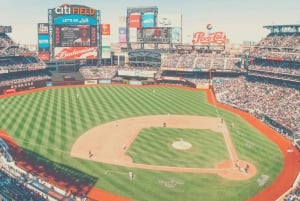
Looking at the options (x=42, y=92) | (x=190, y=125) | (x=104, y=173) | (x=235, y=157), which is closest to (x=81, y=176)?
(x=104, y=173)

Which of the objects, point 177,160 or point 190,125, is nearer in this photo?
point 177,160

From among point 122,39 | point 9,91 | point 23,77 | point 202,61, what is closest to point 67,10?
point 122,39

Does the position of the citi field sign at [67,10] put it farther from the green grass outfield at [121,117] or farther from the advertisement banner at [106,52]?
the green grass outfield at [121,117]

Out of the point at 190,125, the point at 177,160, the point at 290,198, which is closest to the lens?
the point at 290,198

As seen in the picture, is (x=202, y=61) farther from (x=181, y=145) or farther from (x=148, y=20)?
(x=181, y=145)

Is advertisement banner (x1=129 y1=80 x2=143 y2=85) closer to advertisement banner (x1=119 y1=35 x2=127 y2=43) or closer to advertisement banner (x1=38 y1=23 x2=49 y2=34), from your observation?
advertisement banner (x1=119 y1=35 x2=127 y2=43)

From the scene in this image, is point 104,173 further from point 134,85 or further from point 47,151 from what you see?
point 134,85

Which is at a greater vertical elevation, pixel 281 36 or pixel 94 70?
pixel 281 36
